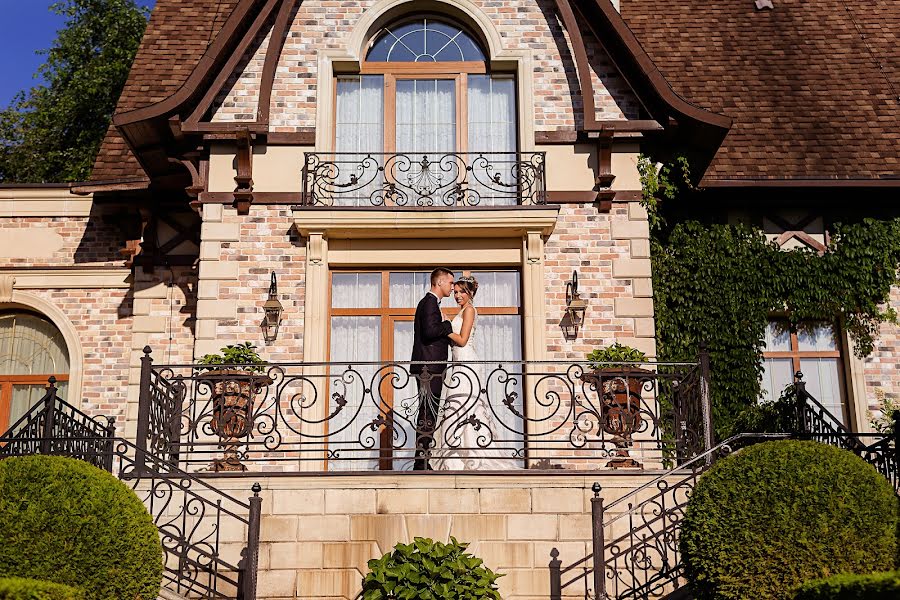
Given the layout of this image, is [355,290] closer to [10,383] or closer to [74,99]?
[10,383]

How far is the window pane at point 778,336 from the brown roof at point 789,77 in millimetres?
1882

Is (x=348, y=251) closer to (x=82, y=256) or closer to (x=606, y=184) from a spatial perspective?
(x=606, y=184)

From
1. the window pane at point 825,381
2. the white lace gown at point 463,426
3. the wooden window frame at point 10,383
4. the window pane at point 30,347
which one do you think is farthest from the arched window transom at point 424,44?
the wooden window frame at point 10,383

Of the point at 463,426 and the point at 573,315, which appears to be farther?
the point at 573,315

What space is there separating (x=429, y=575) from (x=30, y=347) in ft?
27.8

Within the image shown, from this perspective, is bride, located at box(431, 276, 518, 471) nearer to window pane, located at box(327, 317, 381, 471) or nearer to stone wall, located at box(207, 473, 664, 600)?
stone wall, located at box(207, 473, 664, 600)

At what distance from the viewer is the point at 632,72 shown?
13516 millimetres

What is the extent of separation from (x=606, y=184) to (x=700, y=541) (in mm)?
5706

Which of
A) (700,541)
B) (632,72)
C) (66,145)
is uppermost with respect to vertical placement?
(66,145)

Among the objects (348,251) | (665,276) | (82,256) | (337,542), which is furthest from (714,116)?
(82,256)

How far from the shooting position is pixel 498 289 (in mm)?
13266

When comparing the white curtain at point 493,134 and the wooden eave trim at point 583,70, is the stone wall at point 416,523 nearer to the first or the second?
the white curtain at point 493,134

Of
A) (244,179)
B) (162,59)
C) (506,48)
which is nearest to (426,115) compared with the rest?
(506,48)

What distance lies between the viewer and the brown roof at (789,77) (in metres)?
14.6
